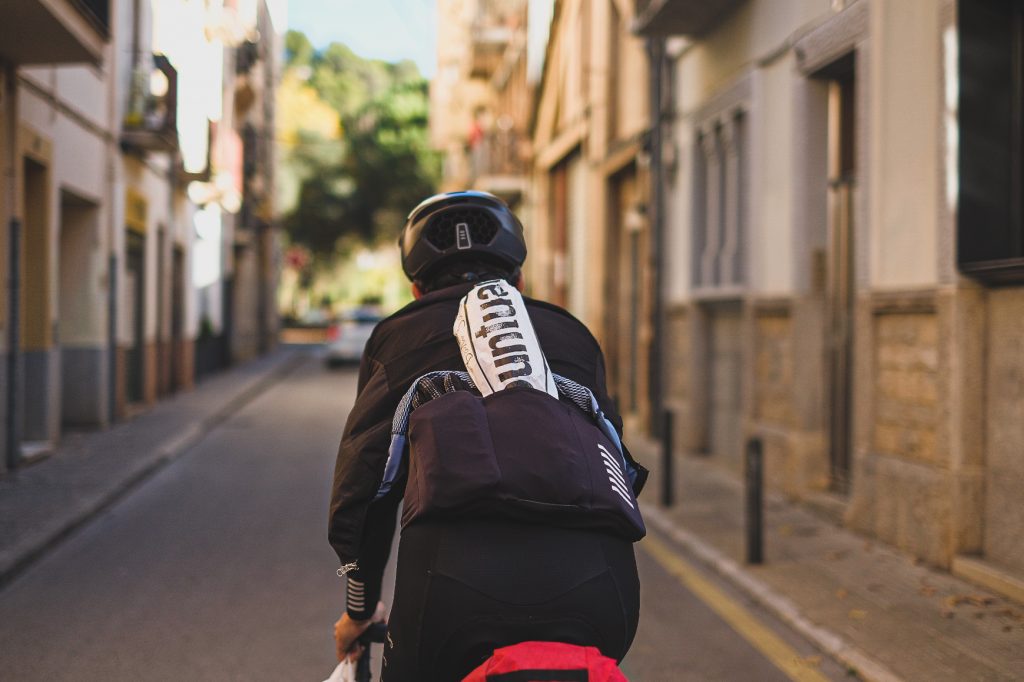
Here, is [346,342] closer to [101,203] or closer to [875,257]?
[101,203]

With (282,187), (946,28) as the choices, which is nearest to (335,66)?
(282,187)

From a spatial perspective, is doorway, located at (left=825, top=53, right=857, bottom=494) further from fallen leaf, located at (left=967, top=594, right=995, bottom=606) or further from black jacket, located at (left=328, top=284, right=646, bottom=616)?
black jacket, located at (left=328, top=284, right=646, bottom=616)

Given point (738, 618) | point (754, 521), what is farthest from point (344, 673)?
point (754, 521)

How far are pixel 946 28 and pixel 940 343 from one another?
2025 millimetres

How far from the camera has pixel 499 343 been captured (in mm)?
2242

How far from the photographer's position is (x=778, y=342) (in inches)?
420

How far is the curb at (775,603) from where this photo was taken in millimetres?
5051

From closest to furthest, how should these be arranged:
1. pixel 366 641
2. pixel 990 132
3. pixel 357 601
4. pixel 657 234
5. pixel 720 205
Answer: pixel 357 601 < pixel 366 641 < pixel 990 132 < pixel 720 205 < pixel 657 234

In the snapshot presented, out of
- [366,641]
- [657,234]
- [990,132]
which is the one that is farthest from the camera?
[657,234]

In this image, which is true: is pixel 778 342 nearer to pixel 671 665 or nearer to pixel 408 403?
pixel 671 665

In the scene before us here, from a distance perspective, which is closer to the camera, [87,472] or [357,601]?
[357,601]

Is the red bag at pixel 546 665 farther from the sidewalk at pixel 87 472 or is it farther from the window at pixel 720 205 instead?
the window at pixel 720 205

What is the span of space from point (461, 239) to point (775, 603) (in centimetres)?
439

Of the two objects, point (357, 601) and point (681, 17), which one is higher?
point (681, 17)
